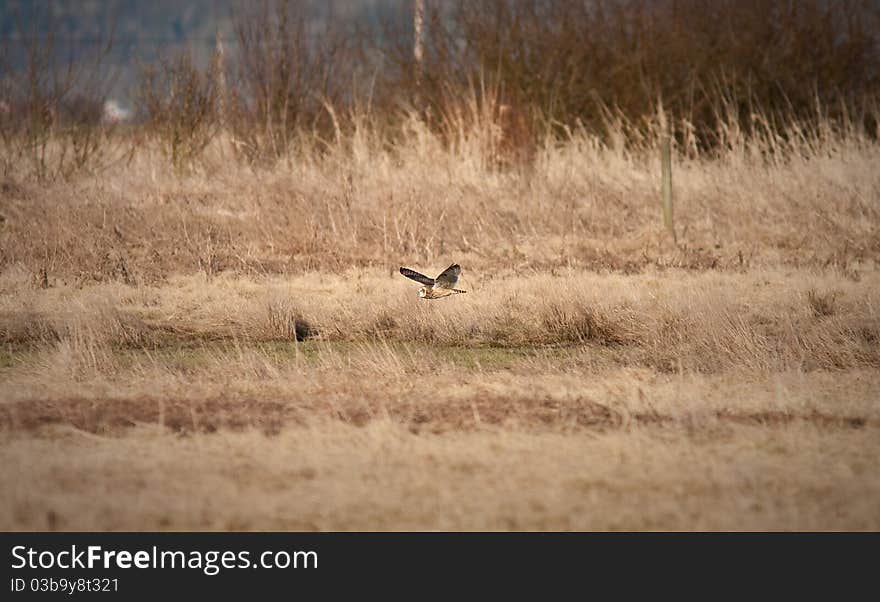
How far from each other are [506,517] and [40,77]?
11660 millimetres

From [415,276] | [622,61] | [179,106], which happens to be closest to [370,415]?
[415,276]

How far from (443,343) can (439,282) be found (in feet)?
1.43

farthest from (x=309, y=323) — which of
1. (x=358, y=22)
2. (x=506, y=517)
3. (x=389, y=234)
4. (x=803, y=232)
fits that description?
(x=358, y=22)

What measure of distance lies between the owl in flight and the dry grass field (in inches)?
7.7

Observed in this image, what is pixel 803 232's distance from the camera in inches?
439

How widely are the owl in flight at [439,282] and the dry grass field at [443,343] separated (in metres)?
0.19

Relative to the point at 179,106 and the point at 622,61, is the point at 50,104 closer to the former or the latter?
the point at 179,106

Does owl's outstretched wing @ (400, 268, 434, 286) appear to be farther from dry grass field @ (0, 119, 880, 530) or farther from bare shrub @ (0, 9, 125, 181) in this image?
bare shrub @ (0, 9, 125, 181)

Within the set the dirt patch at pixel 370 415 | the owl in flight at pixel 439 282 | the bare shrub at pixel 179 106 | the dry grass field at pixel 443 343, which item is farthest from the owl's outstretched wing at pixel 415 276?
the bare shrub at pixel 179 106

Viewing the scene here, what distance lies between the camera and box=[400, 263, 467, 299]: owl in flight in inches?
295

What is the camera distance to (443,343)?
7.69 m

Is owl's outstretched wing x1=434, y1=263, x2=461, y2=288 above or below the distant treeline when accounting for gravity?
below

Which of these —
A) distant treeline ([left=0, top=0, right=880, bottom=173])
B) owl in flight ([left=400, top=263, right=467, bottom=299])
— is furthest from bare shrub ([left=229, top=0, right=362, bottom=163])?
owl in flight ([left=400, top=263, right=467, bottom=299])

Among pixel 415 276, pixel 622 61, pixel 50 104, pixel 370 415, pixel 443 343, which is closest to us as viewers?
pixel 370 415
